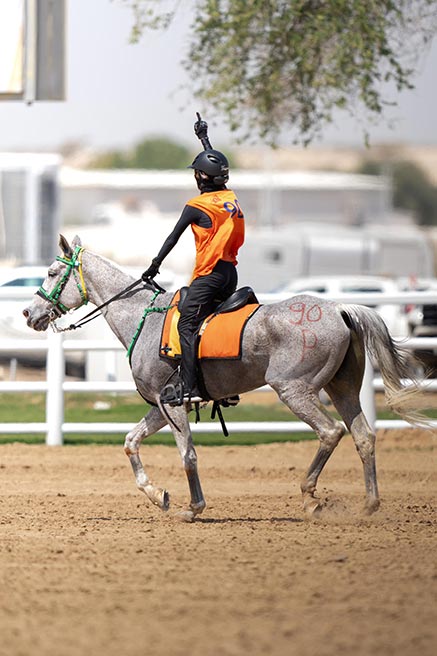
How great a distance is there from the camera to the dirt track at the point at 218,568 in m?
5.82

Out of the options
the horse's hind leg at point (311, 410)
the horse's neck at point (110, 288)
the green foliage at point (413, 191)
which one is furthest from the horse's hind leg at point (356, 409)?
the green foliage at point (413, 191)

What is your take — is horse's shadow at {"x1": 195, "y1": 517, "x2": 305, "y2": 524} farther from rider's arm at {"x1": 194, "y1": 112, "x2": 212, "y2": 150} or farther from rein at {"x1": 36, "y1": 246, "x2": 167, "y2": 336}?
rider's arm at {"x1": 194, "y1": 112, "x2": 212, "y2": 150}

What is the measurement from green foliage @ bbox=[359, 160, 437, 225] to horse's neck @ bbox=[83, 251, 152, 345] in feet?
399

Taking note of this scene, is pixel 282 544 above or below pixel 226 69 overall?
below

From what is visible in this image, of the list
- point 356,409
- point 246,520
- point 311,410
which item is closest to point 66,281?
point 311,410

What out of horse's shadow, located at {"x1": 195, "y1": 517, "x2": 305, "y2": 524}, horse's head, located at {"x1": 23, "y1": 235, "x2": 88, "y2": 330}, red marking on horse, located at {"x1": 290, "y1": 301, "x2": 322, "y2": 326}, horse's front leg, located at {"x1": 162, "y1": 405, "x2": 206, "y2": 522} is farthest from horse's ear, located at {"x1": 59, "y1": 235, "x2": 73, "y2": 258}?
horse's shadow, located at {"x1": 195, "y1": 517, "x2": 305, "y2": 524}

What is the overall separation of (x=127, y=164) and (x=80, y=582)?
149664mm

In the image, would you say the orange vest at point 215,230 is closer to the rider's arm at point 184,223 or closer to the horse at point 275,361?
the rider's arm at point 184,223

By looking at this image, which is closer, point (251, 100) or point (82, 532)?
point (82, 532)

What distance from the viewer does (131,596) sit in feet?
22.0

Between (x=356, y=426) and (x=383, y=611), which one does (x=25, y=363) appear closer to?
(x=356, y=426)

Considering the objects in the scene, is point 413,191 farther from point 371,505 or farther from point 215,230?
point 215,230

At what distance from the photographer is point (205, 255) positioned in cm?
933

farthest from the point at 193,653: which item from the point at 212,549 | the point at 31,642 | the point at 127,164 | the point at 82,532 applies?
the point at 127,164
